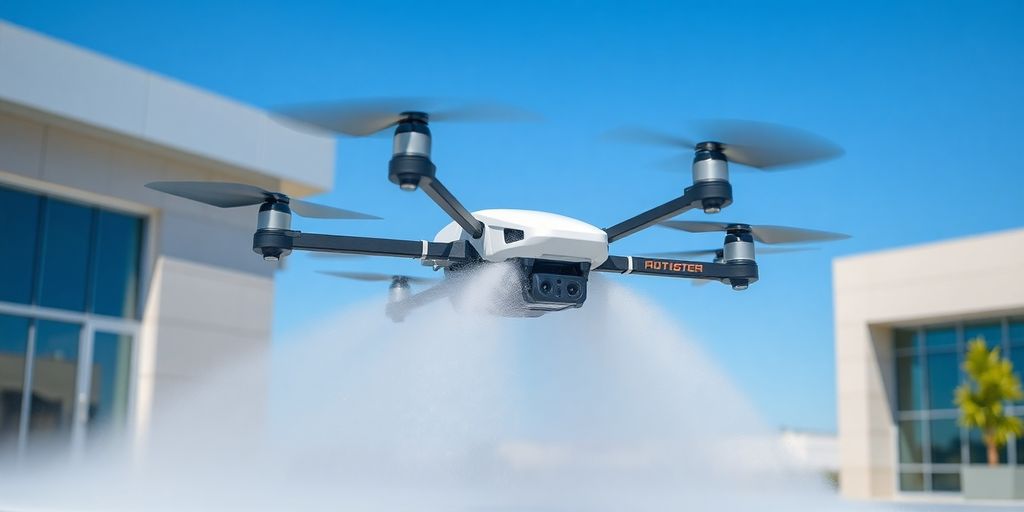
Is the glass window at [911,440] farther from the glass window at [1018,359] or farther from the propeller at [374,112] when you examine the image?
the propeller at [374,112]

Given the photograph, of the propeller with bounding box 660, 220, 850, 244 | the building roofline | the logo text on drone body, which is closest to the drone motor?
the logo text on drone body

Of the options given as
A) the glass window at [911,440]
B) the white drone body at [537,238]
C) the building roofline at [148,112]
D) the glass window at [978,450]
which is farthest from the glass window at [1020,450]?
the white drone body at [537,238]

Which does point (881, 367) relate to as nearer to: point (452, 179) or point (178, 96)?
point (178, 96)

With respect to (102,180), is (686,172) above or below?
below

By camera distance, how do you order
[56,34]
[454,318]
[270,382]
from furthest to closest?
[56,34] → [270,382] → [454,318]

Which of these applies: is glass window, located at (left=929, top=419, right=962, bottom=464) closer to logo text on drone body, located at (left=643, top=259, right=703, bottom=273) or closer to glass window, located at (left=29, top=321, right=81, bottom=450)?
glass window, located at (left=29, top=321, right=81, bottom=450)

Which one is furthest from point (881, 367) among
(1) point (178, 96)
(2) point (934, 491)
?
(1) point (178, 96)

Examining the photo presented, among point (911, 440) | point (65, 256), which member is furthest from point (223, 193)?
point (911, 440)
